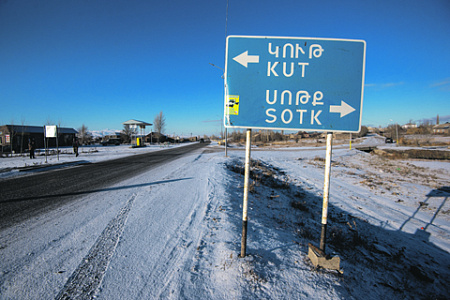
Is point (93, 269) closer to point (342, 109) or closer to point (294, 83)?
point (294, 83)

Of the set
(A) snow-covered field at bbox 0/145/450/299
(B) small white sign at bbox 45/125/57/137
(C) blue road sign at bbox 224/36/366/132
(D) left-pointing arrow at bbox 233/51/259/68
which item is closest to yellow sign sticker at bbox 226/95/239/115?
(C) blue road sign at bbox 224/36/366/132

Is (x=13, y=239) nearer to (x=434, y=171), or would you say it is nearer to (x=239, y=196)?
(x=239, y=196)

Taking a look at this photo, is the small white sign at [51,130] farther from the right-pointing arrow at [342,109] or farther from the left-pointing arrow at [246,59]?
the right-pointing arrow at [342,109]

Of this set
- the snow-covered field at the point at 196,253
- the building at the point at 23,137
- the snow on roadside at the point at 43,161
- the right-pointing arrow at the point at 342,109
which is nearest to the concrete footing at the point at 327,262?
the snow-covered field at the point at 196,253

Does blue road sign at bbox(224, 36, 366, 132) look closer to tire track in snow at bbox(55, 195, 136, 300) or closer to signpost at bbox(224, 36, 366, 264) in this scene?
signpost at bbox(224, 36, 366, 264)

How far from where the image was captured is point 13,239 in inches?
119

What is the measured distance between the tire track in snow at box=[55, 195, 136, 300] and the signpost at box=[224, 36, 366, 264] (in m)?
2.40

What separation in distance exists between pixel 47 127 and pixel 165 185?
14.3 meters

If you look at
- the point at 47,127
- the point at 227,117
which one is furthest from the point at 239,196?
the point at 47,127

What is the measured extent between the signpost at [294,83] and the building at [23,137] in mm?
36800

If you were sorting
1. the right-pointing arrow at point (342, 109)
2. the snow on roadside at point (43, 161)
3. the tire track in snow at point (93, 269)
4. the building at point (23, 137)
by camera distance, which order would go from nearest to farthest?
the tire track in snow at point (93, 269), the right-pointing arrow at point (342, 109), the snow on roadside at point (43, 161), the building at point (23, 137)

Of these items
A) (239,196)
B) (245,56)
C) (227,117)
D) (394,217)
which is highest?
(245,56)

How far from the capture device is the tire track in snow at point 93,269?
1981 millimetres

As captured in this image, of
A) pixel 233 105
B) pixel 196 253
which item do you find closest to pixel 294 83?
pixel 233 105
